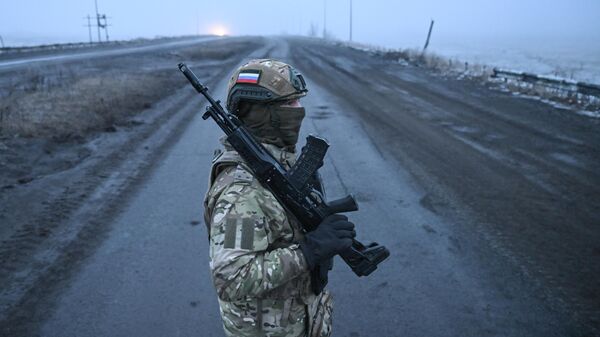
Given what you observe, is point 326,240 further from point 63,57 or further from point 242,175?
point 63,57

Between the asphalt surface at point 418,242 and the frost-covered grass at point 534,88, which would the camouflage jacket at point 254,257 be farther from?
the frost-covered grass at point 534,88

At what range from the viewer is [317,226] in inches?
75.6

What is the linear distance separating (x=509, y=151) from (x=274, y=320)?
7.24m

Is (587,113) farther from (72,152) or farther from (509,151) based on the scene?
(72,152)

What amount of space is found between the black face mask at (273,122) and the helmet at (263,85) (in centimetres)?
5

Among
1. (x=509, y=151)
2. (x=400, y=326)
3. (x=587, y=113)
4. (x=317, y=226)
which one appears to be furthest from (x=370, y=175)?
(x=587, y=113)

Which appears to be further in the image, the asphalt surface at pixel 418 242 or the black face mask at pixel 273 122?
the asphalt surface at pixel 418 242

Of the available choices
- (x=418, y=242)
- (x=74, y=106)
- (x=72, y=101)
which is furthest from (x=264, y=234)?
(x=72, y=101)

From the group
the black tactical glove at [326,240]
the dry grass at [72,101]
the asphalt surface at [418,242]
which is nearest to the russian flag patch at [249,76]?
the black tactical glove at [326,240]

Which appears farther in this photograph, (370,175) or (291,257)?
(370,175)

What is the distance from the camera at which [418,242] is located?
468cm

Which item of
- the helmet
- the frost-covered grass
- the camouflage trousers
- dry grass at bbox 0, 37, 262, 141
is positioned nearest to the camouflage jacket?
the camouflage trousers

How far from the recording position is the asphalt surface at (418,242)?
3.40 metres

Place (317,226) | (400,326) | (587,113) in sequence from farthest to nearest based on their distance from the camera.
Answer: (587,113)
(400,326)
(317,226)
